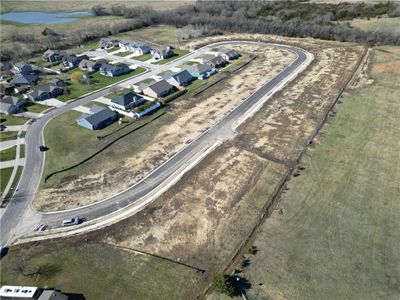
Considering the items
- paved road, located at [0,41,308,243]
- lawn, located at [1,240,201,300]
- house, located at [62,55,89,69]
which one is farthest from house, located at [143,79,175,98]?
lawn, located at [1,240,201,300]

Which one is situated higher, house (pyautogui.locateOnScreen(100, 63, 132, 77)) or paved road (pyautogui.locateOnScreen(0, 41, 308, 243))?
house (pyautogui.locateOnScreen(100, 63, 132, 77))

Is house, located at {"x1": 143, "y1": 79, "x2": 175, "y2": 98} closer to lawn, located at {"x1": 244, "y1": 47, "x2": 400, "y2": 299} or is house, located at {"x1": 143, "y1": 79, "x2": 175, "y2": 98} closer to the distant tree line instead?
lawn, located at {"x1": 244, "y1": 47, "x2": 400, "y2": 299}

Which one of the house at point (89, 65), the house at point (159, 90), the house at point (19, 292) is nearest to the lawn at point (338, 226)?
the house at point (19, 292)

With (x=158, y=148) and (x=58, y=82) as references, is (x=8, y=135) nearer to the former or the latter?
(x=58, y=82)

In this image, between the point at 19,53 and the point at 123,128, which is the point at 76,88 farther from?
the point at 19,53

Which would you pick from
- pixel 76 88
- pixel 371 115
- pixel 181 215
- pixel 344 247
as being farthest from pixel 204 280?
pixel 76 88

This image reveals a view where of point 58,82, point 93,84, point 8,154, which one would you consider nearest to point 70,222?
point 8,154

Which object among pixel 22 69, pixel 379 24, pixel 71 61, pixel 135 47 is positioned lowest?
pixel 22 69
